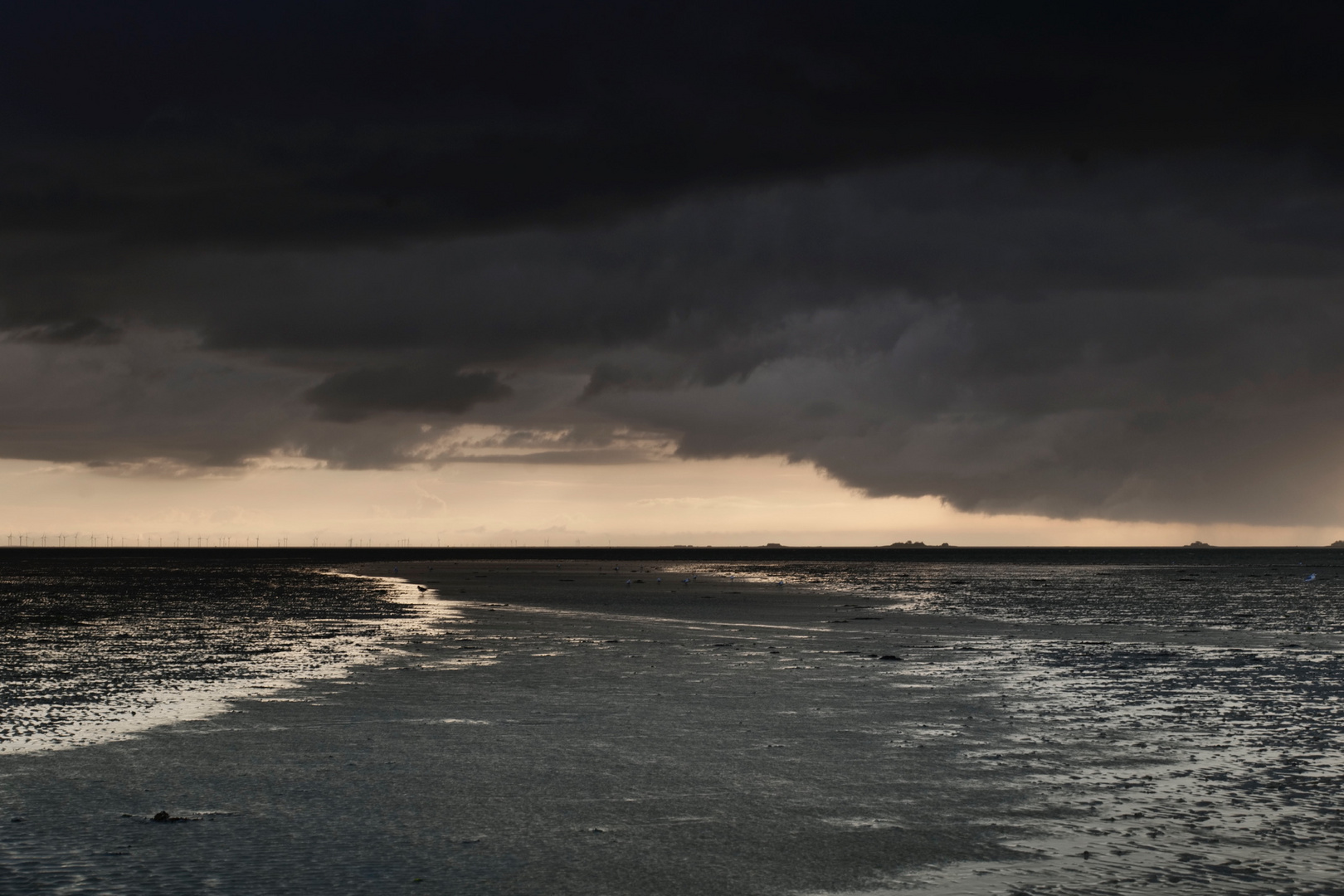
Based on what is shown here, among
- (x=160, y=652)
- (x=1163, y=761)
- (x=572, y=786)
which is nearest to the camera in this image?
(x=572, y=786)

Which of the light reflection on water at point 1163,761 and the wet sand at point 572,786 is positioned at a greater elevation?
the light reflection on water at point 1163,761

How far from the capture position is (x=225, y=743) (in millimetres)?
19266

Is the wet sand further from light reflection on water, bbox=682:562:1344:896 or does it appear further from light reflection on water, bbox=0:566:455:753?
light reflection on water, bbox=0:566:455:753

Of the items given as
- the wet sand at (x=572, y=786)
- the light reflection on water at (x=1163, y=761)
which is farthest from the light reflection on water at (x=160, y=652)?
the light reflection on water at (x=1163, y=761)

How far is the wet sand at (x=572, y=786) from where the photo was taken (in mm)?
11992

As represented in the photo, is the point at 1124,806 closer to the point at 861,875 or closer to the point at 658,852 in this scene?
the point at 861,875

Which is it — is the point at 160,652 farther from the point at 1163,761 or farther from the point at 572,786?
the point at 1163,761

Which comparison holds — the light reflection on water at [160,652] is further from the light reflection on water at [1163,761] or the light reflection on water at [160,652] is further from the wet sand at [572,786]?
the light reflection on water at [1163,761]

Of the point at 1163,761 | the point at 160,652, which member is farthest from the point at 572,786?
the point at 160,652

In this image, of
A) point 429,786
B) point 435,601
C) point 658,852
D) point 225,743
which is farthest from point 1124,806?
point 435,601

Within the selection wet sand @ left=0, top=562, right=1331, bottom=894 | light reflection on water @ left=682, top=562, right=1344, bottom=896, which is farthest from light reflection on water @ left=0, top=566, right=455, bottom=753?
light reflection on water @ left=682, top=562, right=1344, bottom=896

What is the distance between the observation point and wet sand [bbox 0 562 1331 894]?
12.0 metres

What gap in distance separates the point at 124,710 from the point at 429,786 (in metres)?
9.89

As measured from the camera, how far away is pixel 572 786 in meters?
16.1
